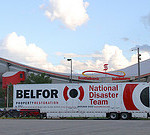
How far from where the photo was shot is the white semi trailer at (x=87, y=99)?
89.2 feet

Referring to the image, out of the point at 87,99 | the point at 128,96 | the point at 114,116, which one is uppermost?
the point at 128,96

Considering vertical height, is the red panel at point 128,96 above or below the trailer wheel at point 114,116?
above

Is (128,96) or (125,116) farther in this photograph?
(128,96)

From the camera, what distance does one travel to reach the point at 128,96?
2739 cm

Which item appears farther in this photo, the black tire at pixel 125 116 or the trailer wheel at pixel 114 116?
the trailer wheel at pixel 114 116

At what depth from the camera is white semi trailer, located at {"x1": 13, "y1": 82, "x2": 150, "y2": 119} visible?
27203 millimetres

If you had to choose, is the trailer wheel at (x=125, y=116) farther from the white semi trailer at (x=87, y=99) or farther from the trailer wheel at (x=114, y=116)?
the trailer wheel at (x=114, y=116)

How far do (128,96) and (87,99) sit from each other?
4062 millimetres

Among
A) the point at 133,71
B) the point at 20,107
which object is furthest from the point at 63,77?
the point at 20,107
